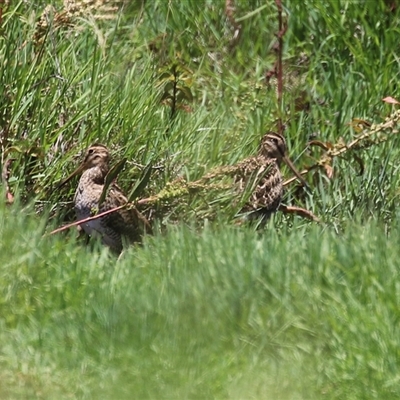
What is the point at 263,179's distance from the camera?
6090 mm

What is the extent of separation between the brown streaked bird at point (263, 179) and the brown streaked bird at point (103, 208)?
604mm

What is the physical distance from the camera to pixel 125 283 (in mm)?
4582

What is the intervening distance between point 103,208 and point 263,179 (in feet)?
3.09

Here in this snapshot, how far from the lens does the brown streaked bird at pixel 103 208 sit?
5629mm

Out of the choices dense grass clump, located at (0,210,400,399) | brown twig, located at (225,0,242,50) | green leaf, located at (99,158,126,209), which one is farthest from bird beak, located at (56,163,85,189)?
brown twig, located at (225,0,242,50)

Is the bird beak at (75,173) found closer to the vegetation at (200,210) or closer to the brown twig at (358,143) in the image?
the vegetation at (200,210)

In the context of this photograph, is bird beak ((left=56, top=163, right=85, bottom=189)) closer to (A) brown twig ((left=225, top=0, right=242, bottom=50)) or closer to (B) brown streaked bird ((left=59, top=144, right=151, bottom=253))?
(B) brown streaked bird ((left=59, top=144, right=151, bottom=253))

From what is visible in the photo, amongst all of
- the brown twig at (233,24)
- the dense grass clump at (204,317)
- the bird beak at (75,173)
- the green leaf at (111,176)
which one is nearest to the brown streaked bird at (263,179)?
the green leaf at (111,176)

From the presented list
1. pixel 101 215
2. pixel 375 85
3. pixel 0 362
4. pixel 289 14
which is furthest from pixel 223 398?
pixel 289 14

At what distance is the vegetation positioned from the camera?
4.10 metres

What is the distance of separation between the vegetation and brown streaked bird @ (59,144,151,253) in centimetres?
12

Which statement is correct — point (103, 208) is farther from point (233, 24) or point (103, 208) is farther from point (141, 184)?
point (233, 24)

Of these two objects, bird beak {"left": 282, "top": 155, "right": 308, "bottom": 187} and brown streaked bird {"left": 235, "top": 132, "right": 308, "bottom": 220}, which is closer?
brown streaked bird {"left": 235, "top": 132, "right": 308, "bottom": 220}

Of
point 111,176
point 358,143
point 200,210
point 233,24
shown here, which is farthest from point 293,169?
point 233,24
